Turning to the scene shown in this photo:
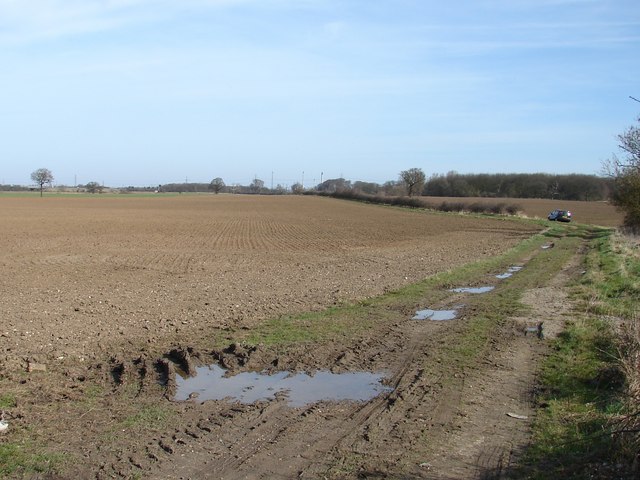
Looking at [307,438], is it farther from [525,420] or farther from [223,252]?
[223,252]

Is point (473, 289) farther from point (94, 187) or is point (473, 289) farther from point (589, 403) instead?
point (94, 187)

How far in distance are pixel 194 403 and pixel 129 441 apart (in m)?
1.43

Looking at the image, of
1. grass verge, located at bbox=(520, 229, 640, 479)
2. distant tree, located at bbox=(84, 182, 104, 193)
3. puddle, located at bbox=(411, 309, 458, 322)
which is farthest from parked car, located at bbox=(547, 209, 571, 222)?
distant tree, located at bbox=(84, 182, 104, 193)

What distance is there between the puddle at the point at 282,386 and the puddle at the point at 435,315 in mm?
4412

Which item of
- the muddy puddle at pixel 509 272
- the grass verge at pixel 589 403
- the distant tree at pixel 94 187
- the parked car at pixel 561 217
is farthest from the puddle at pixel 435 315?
the distant tree at pixel 94 187

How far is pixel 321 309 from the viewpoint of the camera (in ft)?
46.4

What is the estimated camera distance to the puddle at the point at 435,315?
13.3 metres

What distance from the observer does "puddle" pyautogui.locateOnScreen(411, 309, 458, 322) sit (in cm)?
1331

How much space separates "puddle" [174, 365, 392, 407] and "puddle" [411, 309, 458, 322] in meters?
4.41

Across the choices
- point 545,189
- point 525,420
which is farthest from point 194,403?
point 545,189

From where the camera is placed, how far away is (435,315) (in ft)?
45.0

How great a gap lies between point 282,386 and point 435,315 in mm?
5970

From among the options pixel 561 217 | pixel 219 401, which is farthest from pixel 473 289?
pixel 561 217

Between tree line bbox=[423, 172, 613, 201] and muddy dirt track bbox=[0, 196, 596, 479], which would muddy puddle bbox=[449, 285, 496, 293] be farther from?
tree line bbox=[423, 172, 613, 201]
